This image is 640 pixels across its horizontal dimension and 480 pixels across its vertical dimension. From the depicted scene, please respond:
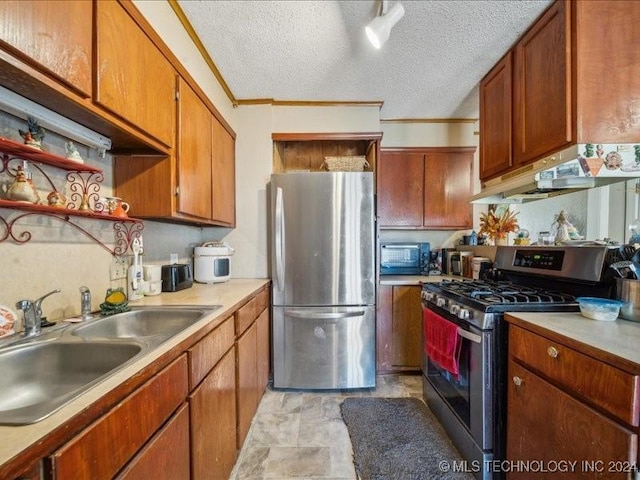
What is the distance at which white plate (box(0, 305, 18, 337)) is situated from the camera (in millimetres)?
924

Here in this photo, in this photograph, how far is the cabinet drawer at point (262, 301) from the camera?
1.98 metres

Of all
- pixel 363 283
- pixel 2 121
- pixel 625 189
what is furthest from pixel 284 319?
pixel 625 189

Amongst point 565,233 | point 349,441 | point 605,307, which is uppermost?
point 565,233

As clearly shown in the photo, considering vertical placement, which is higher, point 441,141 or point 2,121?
point 441,141

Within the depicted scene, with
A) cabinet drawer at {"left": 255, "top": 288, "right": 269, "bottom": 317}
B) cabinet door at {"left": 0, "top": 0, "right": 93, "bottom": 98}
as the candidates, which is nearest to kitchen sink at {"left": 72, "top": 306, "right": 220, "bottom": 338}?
cabinet drawer at {"left": 255, "top": 288, "right": 269, "bottom": 317}

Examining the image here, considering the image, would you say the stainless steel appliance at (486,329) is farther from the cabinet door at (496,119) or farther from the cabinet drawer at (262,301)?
the cabinet drawer at (262,301)

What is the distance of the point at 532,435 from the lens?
45.3 inches

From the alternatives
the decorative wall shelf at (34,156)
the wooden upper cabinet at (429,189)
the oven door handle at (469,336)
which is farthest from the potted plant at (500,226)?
the decorative wall shelf at (34,156)

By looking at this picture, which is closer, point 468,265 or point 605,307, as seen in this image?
point 605,307

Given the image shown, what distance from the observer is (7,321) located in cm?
94

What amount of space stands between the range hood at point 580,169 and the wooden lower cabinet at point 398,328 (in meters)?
1.19

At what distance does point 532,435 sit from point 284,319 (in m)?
1.61

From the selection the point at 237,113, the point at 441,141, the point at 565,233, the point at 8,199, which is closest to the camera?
the point at 8,199

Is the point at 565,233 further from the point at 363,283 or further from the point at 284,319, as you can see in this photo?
the point at 284,319
